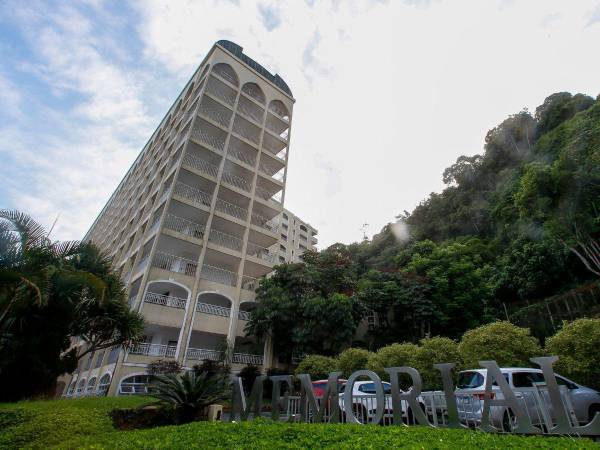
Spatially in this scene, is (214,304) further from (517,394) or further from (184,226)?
(517,394)

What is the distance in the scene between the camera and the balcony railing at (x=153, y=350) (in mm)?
17609

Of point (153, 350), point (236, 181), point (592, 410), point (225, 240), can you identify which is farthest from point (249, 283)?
point (592, 410)

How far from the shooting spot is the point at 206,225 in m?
22.5

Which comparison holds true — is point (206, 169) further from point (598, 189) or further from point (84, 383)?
point (598, 189)

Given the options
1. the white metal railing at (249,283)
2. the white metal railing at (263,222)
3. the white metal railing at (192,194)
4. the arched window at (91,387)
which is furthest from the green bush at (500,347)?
the arched window at (91,387)

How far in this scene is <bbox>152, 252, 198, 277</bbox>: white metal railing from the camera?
20.4 m

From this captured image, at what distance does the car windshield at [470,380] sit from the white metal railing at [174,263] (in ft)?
52.7

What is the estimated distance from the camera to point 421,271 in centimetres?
2650

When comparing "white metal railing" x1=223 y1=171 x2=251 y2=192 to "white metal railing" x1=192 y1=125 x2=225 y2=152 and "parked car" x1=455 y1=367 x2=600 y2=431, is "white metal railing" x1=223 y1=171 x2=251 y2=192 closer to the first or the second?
"white metal railing" x1=192 y1=125 x2=225 y2=152

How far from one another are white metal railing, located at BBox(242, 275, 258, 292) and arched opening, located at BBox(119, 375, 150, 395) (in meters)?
8.18

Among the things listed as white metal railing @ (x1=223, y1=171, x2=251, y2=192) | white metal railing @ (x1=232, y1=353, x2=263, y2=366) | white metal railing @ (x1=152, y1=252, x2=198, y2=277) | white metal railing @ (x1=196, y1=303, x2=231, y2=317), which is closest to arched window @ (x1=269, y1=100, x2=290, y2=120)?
white metal railing @ (x1=223, y1=171, x2=251, y2=192)

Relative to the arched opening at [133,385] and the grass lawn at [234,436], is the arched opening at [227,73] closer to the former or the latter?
the arched opening at [133,385]

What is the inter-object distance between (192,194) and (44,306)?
45.6 feet

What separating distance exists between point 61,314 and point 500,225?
2981 cm
